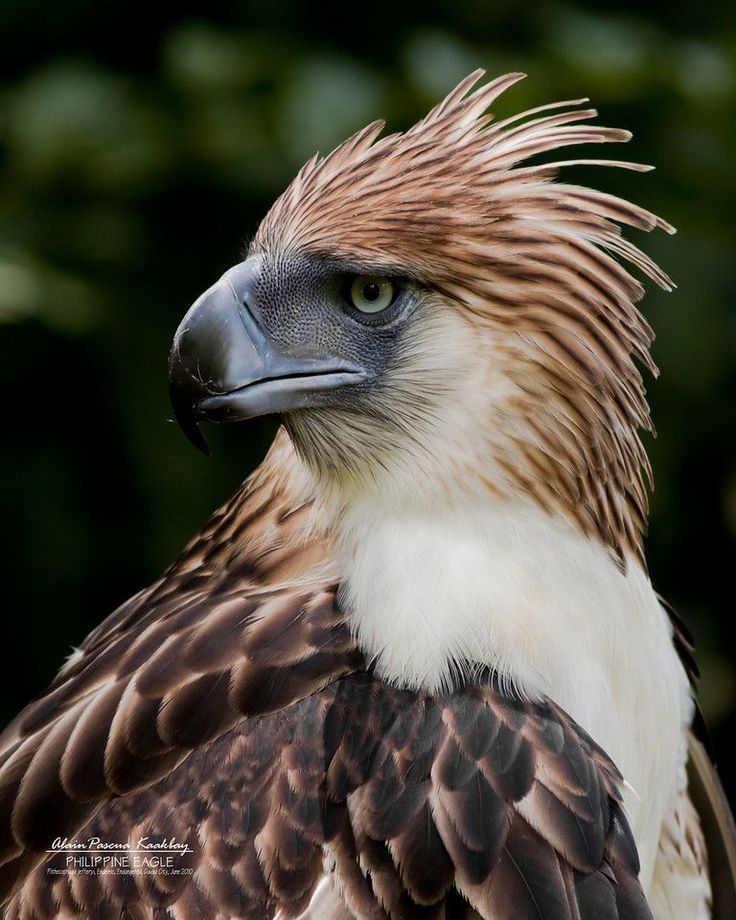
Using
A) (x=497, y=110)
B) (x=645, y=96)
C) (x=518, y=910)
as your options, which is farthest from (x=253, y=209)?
(x=518, y=910)

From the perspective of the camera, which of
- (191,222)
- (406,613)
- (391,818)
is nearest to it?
(391,818)

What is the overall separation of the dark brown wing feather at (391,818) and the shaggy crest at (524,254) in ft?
1.39

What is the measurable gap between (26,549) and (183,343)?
7.19ft

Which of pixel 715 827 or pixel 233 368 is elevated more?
pixel 233 368

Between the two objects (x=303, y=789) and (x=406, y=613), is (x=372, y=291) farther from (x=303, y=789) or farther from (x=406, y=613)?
(x=303, y=789)

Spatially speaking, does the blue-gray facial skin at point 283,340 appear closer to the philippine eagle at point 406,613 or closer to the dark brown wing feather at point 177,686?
the philippine eagle at point 406,613

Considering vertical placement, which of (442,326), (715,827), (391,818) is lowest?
(715,827)

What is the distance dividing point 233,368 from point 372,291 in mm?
283

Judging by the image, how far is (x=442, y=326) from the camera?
7.74 feet

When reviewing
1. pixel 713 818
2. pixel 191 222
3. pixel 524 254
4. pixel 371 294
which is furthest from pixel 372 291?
pixel 191 222

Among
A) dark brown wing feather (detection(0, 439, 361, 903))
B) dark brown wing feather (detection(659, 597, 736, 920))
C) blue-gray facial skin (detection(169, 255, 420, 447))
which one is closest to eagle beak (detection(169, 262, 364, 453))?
blue-gray facial skin (detection(169, 255, 420, 447))

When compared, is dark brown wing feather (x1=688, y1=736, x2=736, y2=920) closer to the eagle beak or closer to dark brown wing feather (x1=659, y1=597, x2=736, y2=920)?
dark brown wing feather (x1=659, y1=597, x2=736, y2=920)

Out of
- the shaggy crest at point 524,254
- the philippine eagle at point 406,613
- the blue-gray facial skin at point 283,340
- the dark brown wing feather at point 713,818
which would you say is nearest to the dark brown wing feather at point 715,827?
the dark brown wing feather at point 713,818

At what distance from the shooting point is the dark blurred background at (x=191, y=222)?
392cm
